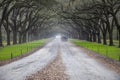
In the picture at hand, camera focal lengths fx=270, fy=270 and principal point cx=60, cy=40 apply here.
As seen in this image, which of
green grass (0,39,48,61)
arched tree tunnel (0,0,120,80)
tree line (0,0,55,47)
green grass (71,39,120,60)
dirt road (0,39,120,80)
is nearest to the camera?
dirt road (0,39,120,80)

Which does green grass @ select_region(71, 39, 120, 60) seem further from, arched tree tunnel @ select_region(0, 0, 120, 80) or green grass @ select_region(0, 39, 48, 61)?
green grass @ select_region(0, 39, 48, 61)

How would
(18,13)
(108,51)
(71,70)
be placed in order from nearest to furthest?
(71,70), (108,51), (18,13)

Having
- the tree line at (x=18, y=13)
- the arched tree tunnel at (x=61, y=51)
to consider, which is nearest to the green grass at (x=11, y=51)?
the arched tree tunnel at (x=61, y=51)

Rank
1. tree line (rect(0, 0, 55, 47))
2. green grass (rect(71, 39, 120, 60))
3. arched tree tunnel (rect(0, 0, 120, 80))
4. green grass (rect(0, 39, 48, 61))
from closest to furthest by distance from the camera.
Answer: arched tree tunnel (rect(0, 0, 120, 80))
green grass (rect(0, 39, 48, 61))
green grass (rect(71, 39, 120, 60))
tree line (rect(0, 0, 55, 47))

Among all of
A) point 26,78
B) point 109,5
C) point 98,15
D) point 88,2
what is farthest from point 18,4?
point 26,78

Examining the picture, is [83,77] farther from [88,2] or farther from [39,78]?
[88,2]

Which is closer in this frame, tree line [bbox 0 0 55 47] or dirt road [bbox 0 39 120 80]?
dirt road [bbox 0 39 120 80]

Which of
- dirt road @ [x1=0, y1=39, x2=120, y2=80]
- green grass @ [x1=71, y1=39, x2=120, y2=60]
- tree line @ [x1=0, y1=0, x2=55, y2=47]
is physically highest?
tree line @ [x1=0, y1=0, x2=55, y2=47]

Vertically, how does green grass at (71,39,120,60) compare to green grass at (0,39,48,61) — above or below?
below

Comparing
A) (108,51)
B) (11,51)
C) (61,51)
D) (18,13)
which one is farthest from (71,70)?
(18,13)

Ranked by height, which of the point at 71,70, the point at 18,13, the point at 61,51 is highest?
the point at 18,13

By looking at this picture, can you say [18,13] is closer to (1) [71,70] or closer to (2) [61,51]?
(2) [61,51]

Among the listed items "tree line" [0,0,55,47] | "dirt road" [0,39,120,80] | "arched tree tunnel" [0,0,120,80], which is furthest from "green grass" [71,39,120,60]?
"tree line" [0,0,55,47]

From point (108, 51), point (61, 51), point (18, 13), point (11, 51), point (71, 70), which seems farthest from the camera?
point (18, 13)
